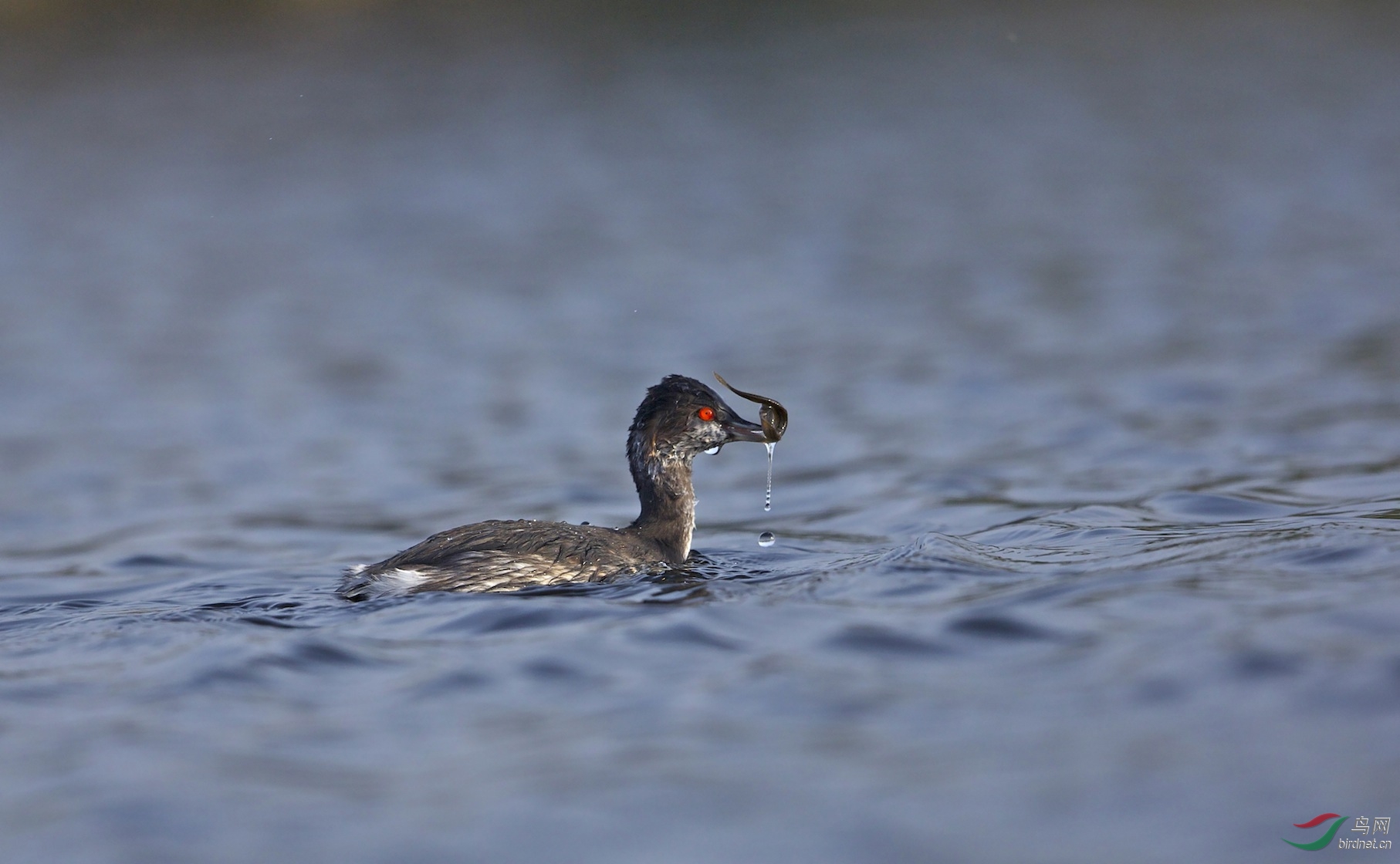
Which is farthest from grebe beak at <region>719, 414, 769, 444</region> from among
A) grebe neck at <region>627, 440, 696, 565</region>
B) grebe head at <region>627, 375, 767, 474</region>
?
grebe neck at <region>627, 440, 696, 565</region>

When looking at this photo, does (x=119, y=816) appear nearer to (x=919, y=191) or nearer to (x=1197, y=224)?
(x=1197, y=224)

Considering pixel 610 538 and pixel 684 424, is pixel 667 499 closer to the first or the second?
pixel 684 424

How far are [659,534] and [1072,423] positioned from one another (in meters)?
5.26

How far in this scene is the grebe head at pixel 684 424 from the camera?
30.0 feet

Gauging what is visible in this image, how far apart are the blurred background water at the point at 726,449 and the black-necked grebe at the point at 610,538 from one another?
289 millimetres

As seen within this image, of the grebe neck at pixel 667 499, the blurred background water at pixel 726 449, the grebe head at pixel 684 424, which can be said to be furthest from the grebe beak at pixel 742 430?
the blurred background water at pixel 726 449

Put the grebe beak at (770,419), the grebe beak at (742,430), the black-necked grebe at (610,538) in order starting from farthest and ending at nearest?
the grebe beak at (742,430) < the grebe beak at (770,419) < the black-necked grebe at (610,538)

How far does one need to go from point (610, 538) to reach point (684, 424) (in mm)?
957

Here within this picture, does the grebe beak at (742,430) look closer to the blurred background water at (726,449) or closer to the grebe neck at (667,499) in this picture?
the grebe neck at (667,499)

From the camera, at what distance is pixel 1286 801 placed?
4.89m

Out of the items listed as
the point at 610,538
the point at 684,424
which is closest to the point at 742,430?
the point at 684,424

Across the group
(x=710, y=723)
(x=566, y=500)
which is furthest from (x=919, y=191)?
(x=710, y=723)

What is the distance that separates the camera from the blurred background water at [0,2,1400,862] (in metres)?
5.34

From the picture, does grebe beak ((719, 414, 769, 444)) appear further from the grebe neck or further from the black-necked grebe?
the grebe neck
